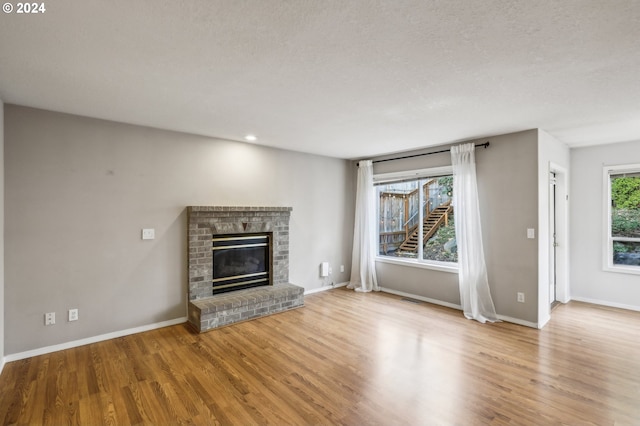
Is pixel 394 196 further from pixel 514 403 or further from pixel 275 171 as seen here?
pixel 514 403

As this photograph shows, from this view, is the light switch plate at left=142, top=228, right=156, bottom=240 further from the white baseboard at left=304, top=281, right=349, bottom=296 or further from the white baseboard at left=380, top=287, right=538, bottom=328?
the white baseboard at left=380, top=287, right=538, bottom=328

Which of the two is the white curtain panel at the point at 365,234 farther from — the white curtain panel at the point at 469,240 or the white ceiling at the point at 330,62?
the white ceiling at the point at 330,62

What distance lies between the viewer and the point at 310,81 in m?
2.44

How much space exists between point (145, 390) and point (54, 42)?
2.55 metres

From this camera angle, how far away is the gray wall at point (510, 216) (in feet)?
12.5

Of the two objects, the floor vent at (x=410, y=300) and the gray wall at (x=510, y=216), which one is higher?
the gray wall at (x=510, y=216)

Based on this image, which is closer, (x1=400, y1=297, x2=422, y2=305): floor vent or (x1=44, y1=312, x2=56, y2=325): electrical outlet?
(x1=44, y1=312, x2=56, y2=325): electrical outlet

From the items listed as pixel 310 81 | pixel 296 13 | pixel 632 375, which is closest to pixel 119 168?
pixel 310 81

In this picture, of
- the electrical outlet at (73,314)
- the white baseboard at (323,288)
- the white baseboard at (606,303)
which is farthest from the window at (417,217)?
the electrical outlet at (73,314)

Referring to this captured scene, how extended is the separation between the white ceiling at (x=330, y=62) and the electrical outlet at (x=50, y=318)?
2.10m

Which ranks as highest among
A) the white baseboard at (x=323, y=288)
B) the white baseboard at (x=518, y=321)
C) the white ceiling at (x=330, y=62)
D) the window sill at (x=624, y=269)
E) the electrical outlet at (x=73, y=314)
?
the white ceiling at (x=330, y=62)

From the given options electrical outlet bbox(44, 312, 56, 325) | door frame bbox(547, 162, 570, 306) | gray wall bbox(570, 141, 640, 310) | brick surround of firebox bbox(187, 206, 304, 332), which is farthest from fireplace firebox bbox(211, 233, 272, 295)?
gray wall bbox(570, 141, 640, 310)

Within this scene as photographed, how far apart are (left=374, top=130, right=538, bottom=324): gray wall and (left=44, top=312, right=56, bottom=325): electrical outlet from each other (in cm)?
518

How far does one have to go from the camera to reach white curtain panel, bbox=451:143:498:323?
13.6ft
